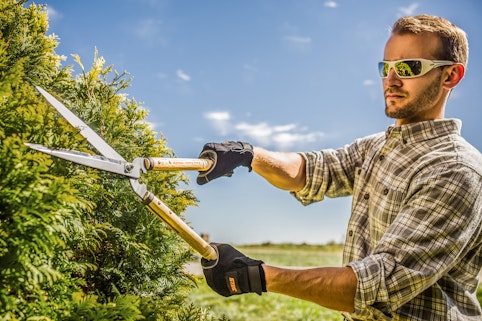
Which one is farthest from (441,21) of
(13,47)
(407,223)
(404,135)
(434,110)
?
(13,47)

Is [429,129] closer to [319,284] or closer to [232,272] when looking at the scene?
[319,284]

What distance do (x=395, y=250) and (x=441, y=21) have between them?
1.67m

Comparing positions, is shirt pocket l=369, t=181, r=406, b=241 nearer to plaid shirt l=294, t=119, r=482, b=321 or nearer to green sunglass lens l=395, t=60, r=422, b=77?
plaid shirt l=294, t=119, r=482, b=321

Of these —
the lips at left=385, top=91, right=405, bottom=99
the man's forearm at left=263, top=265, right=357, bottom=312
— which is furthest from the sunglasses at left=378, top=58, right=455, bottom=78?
the man's forearm at left=263, top=265, right=357, bottom=312

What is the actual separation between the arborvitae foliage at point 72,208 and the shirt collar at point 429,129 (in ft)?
4.87

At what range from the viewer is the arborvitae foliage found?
191 cm

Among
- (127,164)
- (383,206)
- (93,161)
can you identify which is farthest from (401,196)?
(93,161)

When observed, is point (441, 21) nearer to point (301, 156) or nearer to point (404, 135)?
point (404, 135)

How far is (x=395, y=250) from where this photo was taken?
269 cm

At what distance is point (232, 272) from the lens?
272cm

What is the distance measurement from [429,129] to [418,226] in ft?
2.69

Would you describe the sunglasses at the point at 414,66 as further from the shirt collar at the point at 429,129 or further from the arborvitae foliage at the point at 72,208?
the arborvitae foliage at the point at 72,208

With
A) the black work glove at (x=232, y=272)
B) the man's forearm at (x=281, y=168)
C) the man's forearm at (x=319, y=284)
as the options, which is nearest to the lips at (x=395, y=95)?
the man's forearm at (x=281, y=168)

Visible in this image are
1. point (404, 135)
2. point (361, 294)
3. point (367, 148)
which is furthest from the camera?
point (367, 148)
